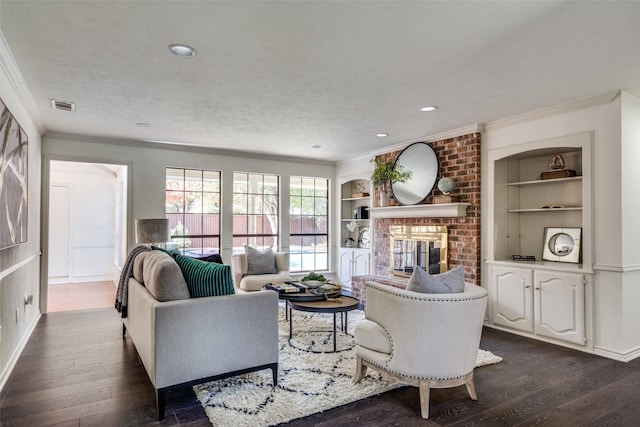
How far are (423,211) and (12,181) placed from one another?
173 inches

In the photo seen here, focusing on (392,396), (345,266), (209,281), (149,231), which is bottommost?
(392,396)

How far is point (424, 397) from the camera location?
239 centimetres

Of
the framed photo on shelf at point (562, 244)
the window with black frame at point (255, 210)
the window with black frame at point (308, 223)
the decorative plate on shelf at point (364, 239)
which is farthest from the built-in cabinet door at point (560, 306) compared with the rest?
the window with black frame at point (255, 210)

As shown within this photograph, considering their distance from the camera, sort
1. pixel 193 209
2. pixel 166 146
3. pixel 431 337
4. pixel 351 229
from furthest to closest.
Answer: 1. pixel 351 229
2. pixel 193 209
3. pixel 166 146
4. pixel 431 337

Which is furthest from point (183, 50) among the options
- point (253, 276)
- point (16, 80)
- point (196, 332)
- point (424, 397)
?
point (253, 276)

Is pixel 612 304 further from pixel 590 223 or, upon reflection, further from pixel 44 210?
pixel 44 210

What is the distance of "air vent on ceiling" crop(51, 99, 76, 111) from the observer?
12.1ft

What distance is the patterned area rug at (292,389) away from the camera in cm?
237

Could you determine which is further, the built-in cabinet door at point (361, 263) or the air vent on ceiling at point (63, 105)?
the built-in cabinet door at point (361, 263)

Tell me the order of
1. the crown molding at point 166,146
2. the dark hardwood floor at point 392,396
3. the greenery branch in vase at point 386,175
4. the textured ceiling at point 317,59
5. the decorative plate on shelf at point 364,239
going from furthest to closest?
the decorative plate on shelf at point 364,239 → the greenery branch in vase at point 386,175 → the crown molding at point 166,146 → the dark hardwood floor at point 392,396 → the textured ceiling at point 317,59

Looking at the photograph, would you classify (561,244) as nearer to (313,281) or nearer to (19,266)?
(313,281)

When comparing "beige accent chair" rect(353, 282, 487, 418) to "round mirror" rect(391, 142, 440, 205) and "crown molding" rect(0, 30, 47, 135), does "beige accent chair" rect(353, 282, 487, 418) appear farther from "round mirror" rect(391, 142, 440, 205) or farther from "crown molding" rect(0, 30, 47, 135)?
"crown molding" rect(0, 30, 47, 135)

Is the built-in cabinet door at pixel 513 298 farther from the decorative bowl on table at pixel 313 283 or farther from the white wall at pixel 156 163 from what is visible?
the white wall at pixel 156 163

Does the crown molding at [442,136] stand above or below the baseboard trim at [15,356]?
above
